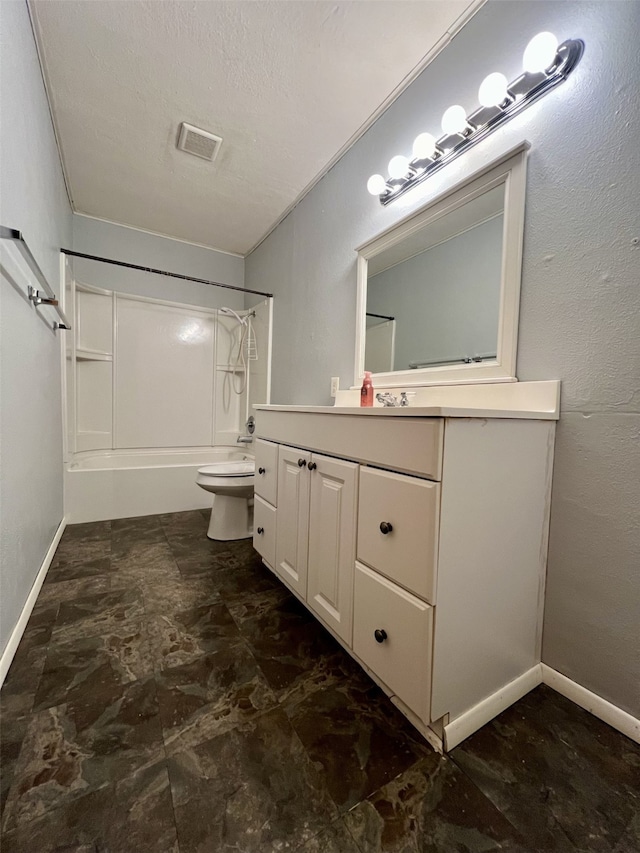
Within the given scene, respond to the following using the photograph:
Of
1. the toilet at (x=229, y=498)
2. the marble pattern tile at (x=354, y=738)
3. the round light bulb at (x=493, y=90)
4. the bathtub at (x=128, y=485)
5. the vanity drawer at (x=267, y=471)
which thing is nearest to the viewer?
the marble pattern tile at (x=354, y=738)

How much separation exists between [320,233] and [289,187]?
42cm

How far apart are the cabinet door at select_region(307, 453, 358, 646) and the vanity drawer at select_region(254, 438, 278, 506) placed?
319mm

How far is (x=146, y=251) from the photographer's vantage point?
2879 mm

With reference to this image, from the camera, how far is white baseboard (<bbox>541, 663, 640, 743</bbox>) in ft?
2.94

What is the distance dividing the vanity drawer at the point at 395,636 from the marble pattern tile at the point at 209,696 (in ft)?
1.04

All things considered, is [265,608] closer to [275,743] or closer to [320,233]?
[275,743]

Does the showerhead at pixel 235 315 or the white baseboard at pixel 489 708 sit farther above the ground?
the showerhead at pixel 235 315

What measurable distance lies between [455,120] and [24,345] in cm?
176

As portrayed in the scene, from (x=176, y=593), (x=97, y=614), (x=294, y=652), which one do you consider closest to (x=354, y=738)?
(x=294, y=652)

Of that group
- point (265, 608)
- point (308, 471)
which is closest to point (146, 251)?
point (308, 471)

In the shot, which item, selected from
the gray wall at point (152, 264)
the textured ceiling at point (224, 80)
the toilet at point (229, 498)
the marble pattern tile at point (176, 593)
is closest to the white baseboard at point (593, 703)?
the marble pattern tile at point (176, 593)

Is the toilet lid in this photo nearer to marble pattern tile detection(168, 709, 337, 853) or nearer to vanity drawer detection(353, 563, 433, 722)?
vanity drawer detection(353, 563, 433, 722)

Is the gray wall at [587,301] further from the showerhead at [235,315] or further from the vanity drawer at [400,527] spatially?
the showerhead at [235,315]

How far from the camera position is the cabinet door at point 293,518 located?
1.31 metres
